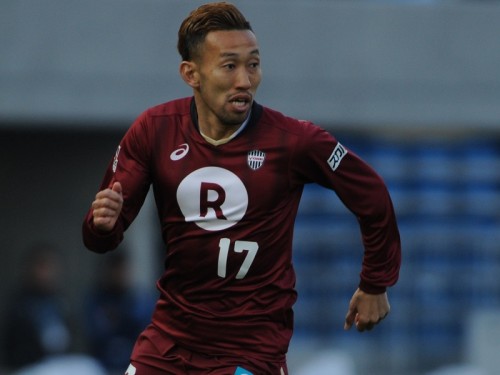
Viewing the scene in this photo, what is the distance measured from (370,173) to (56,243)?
29.5 feet

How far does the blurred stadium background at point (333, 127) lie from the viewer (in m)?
12.9

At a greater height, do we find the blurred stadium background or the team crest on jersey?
the blurred stadium background

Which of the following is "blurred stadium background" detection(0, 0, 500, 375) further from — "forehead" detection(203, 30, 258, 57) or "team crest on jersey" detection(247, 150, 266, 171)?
"forehead" detection(203, 30, 258, 57)

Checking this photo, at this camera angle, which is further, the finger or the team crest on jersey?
the team crest on jersey

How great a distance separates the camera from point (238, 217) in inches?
208

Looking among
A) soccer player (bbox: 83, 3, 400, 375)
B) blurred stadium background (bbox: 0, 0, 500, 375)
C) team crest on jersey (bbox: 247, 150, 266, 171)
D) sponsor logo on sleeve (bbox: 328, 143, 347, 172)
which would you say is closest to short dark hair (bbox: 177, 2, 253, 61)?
soccer player (bbox: 83, 3, 400, 375)

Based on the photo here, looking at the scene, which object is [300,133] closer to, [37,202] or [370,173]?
[370,173]

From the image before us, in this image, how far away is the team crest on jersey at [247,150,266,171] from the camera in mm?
5293

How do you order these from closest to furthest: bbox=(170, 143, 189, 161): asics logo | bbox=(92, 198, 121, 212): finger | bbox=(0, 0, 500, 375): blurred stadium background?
bbox=(92, 198, 121, 212): finger, bbox=(170, 143, 189, 161): asics logo, bbox=(0, 0, 500, 375): blurred stadium background

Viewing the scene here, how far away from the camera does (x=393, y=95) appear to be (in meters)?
13.6

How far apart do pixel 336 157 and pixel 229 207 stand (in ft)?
1.51

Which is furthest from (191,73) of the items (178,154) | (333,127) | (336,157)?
(333,127)

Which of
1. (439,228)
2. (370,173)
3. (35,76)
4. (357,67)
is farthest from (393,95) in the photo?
(370,173)

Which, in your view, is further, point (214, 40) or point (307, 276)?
point (307, 276)
